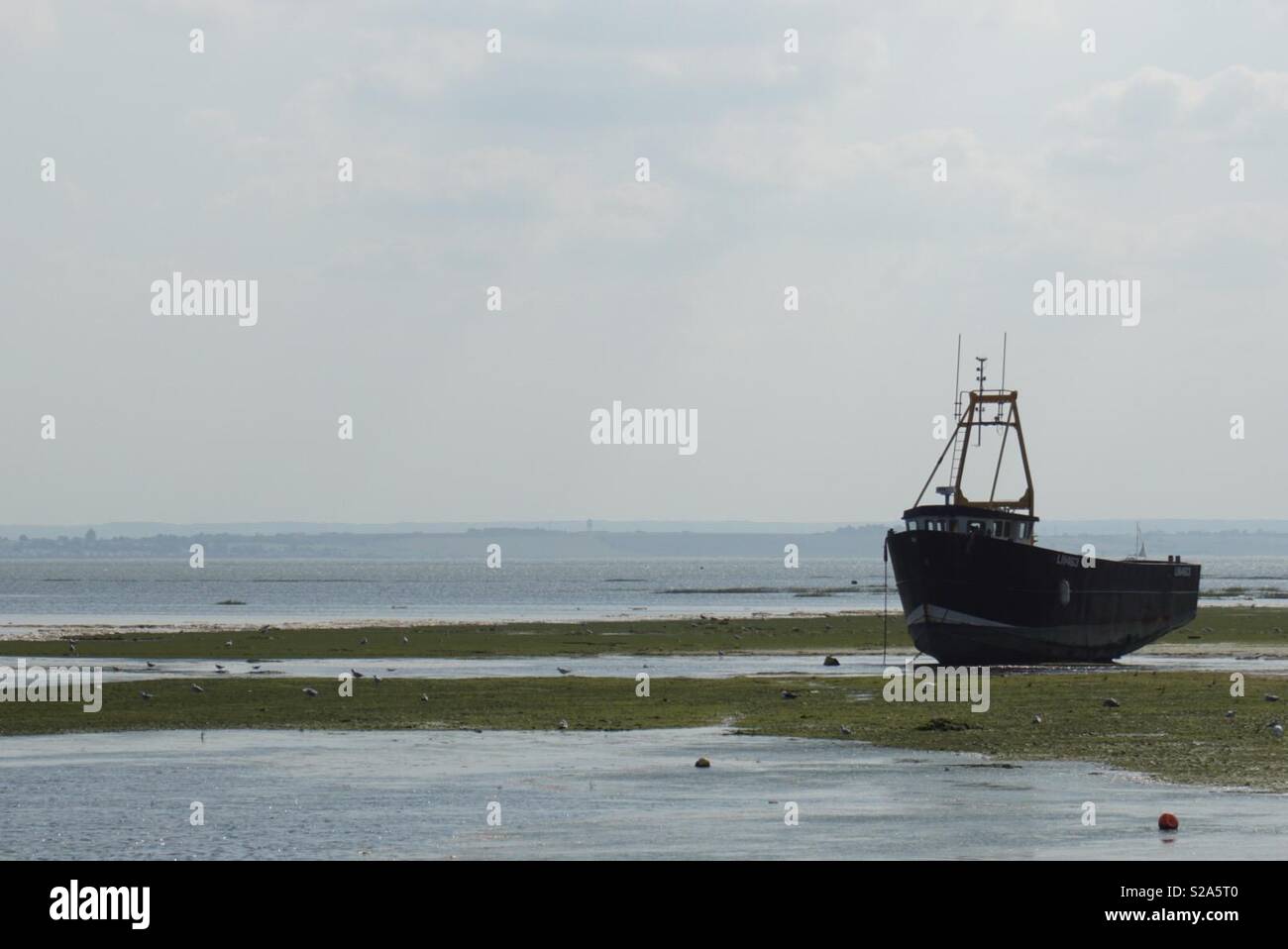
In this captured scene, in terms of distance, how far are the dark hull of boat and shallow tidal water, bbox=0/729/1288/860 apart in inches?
1213

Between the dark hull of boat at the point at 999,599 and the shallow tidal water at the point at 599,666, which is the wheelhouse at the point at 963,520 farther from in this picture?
the shallow tidal water at the point at 599,666

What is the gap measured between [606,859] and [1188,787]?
1254 cm

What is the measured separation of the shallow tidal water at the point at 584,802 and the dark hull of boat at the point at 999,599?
101 feet

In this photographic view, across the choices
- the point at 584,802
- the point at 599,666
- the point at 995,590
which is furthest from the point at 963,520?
the point at 584,802

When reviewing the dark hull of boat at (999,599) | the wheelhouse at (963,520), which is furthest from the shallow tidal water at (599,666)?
the wheelhouse at (963,520)

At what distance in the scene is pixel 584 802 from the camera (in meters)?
30.6

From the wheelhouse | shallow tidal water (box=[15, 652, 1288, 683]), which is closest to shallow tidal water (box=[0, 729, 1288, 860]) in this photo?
shallow tidal water (box=[15, 652, 1288, 683])

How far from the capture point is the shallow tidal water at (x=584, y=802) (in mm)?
25891

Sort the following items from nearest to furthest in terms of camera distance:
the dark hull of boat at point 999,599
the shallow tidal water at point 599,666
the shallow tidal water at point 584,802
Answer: the shallow tidal water at point 584,802, the shallow tidal water at point 599,666, the dark hull of boat at point 999,599

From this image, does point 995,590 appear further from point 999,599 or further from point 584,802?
point 584,802

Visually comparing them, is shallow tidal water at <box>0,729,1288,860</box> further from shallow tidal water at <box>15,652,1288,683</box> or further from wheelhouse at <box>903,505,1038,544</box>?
wheelhouse at <box>903,505,1038,544</box>
